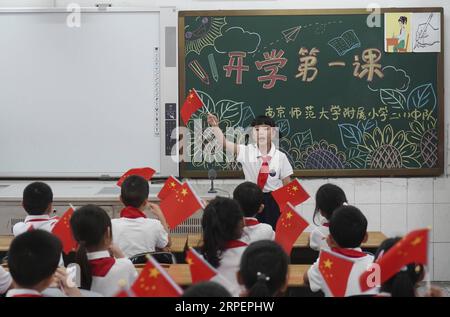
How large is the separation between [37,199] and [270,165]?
5.86ft

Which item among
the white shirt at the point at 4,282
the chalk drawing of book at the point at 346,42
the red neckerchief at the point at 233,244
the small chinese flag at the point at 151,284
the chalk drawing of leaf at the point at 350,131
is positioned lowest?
the white shirt at the point at 4,282

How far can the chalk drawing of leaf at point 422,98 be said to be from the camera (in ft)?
16.0

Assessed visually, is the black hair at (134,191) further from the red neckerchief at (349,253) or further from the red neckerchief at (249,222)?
the red neckerchief at (349,253)

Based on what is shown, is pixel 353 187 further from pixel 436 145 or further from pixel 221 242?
pixel 221 242

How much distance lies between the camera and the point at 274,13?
4.83 meters

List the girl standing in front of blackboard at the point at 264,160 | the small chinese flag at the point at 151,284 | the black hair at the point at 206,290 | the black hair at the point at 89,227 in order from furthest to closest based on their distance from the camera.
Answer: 1. the girl standing in front of blackboard at the point at 264,160
2. the black hair at the point at 89,227
3. the small chinese flag at the point at 151,284
4. the black hair at the point at 206,290

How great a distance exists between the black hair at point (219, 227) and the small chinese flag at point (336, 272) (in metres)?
0.50

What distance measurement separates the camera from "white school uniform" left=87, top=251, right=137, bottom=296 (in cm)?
232

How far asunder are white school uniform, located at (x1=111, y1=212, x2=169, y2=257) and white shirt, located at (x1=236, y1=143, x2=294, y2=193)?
135 cm

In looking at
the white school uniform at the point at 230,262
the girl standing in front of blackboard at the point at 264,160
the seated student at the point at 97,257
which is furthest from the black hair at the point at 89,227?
the girl standing in front of blackboard at the point at 264,160

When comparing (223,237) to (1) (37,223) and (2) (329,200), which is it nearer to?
(2) (329,200)

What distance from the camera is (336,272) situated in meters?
2.08

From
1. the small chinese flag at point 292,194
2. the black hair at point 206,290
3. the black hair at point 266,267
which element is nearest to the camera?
the black hair at point 206,290

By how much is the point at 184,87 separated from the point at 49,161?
4.18 feet
